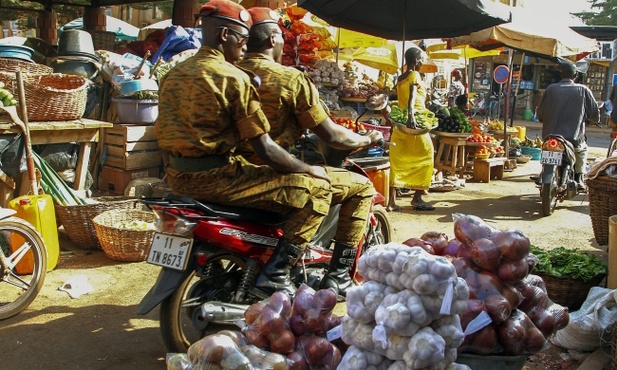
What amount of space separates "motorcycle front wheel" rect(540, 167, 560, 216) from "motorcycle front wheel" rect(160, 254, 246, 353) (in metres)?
5.94

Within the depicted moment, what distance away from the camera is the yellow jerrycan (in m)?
5.15

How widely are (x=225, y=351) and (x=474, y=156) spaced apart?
9.71 m

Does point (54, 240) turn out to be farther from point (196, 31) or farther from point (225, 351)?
point (196, 31)

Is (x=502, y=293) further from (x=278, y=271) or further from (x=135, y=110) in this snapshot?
(x=135, y=110)

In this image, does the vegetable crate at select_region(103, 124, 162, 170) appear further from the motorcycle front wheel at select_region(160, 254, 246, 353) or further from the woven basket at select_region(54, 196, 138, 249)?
the motorcycle front wheel at select_region(160, 254, 246, 353)

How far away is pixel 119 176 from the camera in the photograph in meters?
7.55

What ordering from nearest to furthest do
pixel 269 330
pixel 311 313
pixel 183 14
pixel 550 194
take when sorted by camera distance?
pixel 269 330 < pixel 311 313 < pixel 550 194 < pixel 183 14

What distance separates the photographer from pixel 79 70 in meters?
7.93

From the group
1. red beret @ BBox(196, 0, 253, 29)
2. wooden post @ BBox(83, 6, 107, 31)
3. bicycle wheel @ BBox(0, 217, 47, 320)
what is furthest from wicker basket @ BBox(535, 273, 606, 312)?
wooden post @ BBox(83, 6, 107, 31)

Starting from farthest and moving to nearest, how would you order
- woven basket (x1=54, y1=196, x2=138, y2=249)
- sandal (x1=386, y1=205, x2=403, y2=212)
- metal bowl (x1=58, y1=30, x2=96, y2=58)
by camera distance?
sandal (x1=386, y1=205, x2=403, y2=212), metal bowl (x1=58, y1=30, x2=96, y2=58), woven basket (x1=54, y1=196, x2=138, y2=249)

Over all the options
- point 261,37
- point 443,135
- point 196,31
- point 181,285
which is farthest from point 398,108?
point 181,285

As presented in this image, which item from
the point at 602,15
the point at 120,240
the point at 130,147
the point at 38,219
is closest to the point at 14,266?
the point at 38,219

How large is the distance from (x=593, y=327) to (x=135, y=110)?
5696 mm

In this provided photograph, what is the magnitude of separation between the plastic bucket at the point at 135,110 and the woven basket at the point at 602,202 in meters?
5.02
